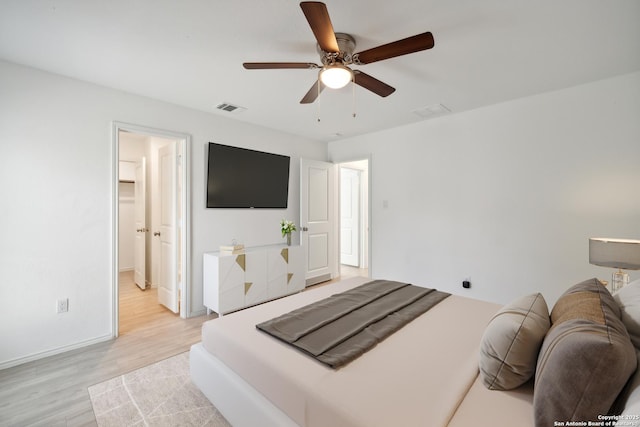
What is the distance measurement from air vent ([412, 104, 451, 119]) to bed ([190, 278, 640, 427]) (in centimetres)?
250

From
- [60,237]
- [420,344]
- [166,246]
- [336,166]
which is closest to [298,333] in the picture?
[420,344]

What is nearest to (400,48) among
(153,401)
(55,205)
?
(153,401)

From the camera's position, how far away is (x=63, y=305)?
2562mm

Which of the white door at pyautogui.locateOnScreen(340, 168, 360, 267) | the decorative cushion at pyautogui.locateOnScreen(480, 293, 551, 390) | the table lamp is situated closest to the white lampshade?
the table lamp

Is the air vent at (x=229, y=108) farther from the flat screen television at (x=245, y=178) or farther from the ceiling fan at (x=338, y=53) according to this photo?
the ceiling fan at (x=338, y=53)

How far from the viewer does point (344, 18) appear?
179 centimetres

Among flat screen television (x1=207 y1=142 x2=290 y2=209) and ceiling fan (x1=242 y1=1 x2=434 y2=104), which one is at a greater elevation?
ceiling fan (x1=242 y1=1 x2=434 y2=104)

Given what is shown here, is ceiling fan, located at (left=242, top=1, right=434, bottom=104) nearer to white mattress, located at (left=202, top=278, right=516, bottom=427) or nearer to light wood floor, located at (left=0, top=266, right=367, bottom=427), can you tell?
white mattress, located at (left=202, top=278, right=516, bottom=427)

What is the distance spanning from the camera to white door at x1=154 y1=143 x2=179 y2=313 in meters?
3.45

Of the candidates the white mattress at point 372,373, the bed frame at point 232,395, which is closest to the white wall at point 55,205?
the bed frame at point 232,395

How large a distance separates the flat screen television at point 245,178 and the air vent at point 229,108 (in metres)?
0.45

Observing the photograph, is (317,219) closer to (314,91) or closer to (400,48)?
(314,91)

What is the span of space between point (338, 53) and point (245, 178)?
2.50 m

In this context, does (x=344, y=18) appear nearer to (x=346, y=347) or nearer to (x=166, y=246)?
(x=346, y=347)
